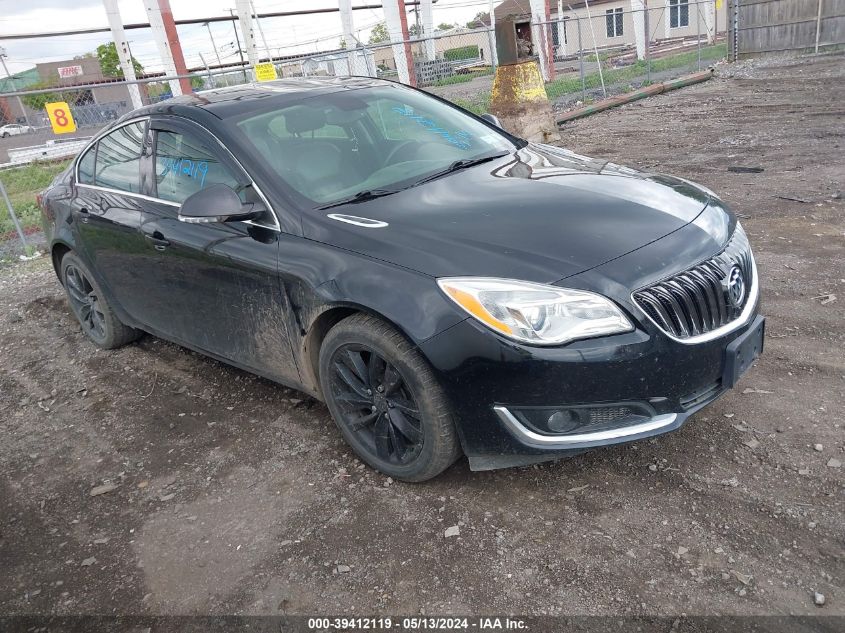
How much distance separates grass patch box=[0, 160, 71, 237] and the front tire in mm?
7882

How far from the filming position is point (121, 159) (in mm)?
4398

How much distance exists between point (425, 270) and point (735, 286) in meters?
1.28

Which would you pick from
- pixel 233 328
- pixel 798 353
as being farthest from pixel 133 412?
pixel 798 353

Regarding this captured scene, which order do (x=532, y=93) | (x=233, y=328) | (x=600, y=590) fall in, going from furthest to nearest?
(x=532, y=93), (x=233, y=328), (x=600, y=590)

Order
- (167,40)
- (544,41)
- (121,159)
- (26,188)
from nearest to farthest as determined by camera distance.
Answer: (121,159), (26,188), (167,40), (544,41)

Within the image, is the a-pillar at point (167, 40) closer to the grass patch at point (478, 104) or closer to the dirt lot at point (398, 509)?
the grass patch at point (478, 104)

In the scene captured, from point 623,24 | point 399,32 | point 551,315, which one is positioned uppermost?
point 399,32

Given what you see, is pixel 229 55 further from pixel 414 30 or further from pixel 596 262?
pixel 596 262

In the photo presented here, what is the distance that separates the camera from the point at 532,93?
35.6 ft

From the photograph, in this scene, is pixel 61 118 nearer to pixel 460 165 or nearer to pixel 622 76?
pixel 460 165

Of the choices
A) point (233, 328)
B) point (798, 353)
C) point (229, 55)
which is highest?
point (229, 55)

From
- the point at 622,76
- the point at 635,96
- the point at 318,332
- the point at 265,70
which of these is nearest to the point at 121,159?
the point at 318,332

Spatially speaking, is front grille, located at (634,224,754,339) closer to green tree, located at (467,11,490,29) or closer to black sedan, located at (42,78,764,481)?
black sedan, located at (42,78,764,481)

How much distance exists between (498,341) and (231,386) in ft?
7.76
